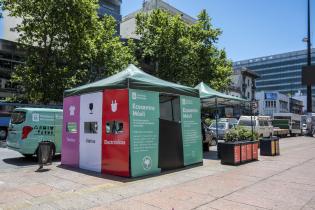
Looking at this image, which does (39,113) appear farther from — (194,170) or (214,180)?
(214,180)

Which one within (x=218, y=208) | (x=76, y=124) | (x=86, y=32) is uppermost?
(x=86, y=32)

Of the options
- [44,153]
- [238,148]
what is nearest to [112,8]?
[238,148]

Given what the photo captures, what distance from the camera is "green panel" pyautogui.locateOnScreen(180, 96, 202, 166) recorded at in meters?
11.6

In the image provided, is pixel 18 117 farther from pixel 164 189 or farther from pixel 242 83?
pixel 242 83

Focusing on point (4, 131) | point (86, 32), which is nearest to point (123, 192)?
point (4, 131)

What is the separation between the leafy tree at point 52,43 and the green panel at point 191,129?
594 inches

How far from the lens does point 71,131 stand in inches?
454

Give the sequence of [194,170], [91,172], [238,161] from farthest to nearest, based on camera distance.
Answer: [238,161] → [194,170] → [91,172]

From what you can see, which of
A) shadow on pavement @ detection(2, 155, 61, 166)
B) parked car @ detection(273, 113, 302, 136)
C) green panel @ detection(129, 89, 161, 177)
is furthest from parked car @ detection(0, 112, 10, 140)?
Result: parked car @ detection(273, 113, 302, 136)

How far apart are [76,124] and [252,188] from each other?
19.5ft

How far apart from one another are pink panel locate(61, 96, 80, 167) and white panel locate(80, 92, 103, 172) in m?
0.28

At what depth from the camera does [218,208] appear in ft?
21.9

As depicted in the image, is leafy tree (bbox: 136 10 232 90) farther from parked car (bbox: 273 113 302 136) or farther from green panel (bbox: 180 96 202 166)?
green panel (bbox: 180 96 202 166)

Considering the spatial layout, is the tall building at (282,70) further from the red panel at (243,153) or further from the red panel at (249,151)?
the red panel at (243,153)
